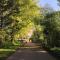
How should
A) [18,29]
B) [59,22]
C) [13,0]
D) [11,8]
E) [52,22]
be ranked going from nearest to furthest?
[13,0], [11,8], [59,22], [52,22], [18,29]

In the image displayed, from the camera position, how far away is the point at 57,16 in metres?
38.1

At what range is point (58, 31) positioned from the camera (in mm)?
37844

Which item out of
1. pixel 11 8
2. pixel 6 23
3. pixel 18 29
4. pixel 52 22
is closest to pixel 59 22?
pixel 52 22

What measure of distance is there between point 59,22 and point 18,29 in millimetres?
20704

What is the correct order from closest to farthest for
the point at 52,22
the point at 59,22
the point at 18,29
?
the point at 59,22
the point at 52,22
the point at 18,29

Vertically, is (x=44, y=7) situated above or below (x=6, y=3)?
above

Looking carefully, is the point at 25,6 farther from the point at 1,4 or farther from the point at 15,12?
the point at 1,4

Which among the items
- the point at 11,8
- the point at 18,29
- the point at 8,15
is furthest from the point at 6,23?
the point at 18,29

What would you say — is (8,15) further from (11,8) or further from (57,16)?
(57,16)

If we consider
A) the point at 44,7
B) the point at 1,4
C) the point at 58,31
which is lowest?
the point at 58,31

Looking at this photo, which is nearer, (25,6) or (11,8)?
(11,8)

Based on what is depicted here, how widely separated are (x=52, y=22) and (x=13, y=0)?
17273 millimetres

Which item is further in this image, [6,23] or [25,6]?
[6,23]

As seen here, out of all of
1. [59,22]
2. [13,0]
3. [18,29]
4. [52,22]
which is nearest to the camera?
[13,0]
